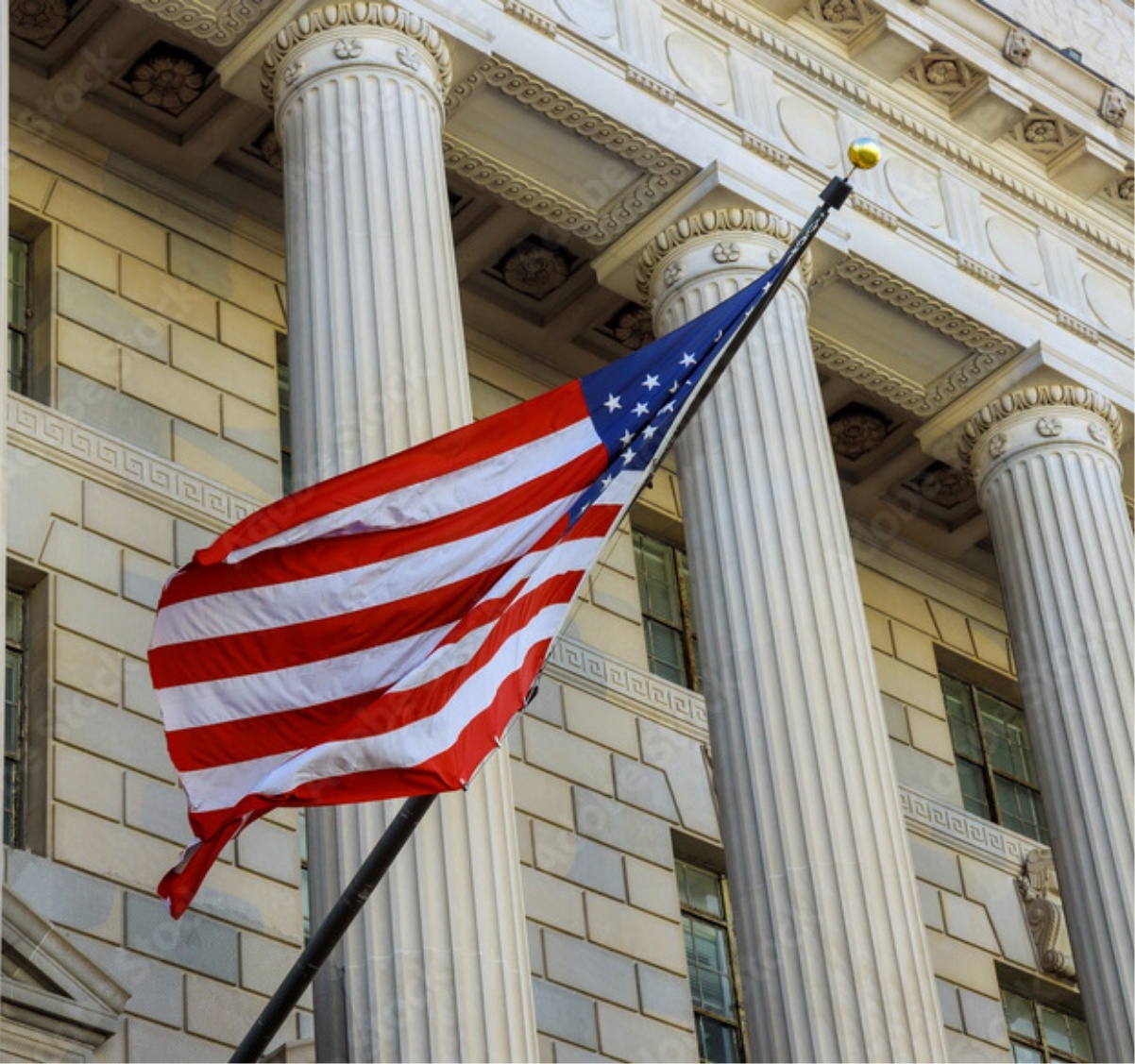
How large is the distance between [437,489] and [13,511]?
661 centimetres

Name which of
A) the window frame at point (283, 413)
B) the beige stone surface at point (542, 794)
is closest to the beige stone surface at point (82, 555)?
the window frame at point (283, 413)

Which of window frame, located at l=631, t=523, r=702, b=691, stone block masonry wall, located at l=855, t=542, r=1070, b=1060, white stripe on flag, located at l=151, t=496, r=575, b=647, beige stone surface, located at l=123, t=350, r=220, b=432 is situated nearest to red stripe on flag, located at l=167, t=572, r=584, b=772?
white stripe on flag, located at l=151, t=496, r=575, b=647

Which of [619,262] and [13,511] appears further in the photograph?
[619,262]

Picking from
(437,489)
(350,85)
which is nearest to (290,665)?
(437,489)

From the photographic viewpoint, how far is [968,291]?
82.5 ft

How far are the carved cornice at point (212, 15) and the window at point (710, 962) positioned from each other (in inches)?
326

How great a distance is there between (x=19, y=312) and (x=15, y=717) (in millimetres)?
3889

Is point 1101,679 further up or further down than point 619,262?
further down

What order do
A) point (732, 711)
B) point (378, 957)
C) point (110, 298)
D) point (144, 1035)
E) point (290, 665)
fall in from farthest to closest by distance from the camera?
point (110, 298)
point (732, 711)
point (144, 1035)
point (378, 957)
point (290, 665)

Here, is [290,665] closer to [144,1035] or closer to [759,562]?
[144,1035]

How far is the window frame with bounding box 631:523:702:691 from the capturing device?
25766 mm

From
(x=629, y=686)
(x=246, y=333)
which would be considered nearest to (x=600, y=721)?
(x=629, y=686)

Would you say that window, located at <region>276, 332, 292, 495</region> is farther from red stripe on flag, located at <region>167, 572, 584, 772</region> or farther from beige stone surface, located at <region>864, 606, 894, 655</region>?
red stripe on flag, located at <region>167, 572, 584, 772</region>

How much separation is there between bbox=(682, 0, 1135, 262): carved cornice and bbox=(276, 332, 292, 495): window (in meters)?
4.60
